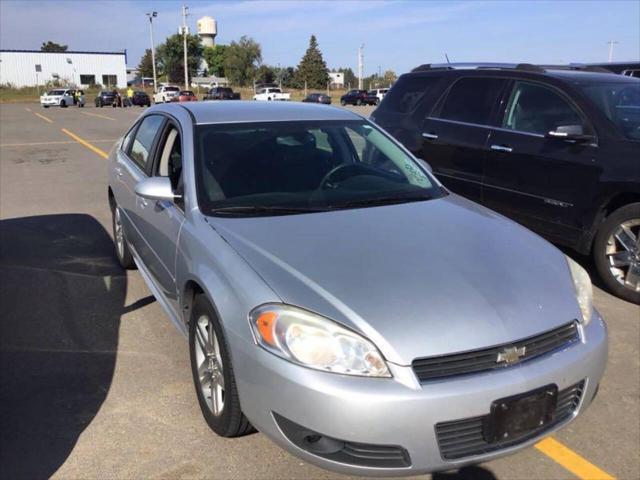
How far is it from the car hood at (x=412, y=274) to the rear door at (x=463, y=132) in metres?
2.59

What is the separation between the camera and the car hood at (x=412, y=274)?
2301 mm

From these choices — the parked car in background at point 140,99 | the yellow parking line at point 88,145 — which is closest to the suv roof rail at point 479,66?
the yellow parking line at point 88,145

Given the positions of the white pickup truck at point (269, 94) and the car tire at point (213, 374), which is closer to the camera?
the car tire at point (213, 374)

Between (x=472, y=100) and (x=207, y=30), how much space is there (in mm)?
111296

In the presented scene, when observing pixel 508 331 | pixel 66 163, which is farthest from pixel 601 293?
pixel 66 163

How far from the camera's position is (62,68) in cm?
8856

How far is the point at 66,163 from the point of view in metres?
12.2

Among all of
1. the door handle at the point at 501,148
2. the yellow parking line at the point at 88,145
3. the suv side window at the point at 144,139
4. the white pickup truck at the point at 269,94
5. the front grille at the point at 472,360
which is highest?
the white pickup truck at the point at 269,94

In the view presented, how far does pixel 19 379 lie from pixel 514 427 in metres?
2.73

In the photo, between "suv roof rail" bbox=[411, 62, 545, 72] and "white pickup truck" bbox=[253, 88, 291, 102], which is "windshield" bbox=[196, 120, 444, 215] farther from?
"white pickup truck" bbox=[253, 88, 291, 102]

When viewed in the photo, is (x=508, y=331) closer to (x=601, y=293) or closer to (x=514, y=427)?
(x=514, y=427)

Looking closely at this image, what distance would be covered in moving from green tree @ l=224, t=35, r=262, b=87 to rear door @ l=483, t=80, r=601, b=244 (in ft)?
320

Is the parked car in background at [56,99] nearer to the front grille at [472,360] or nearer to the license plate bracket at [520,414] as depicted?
the front grille at [472,360]

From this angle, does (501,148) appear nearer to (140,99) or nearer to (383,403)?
(383,403)
